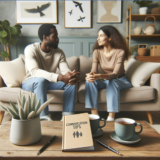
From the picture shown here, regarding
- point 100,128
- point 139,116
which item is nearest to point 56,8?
point 139,116

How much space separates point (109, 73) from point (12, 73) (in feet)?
3.64

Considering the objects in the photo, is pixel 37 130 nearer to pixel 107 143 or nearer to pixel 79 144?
pixel 79 144

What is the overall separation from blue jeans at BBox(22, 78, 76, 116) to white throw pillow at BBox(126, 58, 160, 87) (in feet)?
2.33

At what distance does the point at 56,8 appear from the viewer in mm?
3092

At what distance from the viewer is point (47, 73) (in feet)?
4.98

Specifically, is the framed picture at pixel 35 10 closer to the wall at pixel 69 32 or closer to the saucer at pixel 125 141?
the wall at pixel 69 32

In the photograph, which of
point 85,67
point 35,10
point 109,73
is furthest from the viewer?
point 35,10

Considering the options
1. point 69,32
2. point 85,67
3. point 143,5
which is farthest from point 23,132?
point 143,5

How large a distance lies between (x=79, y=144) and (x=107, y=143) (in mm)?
137

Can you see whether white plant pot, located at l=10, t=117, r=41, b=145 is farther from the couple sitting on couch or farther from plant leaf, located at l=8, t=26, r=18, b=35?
plant leaf, located at l=8, t=26, r=18, b=35

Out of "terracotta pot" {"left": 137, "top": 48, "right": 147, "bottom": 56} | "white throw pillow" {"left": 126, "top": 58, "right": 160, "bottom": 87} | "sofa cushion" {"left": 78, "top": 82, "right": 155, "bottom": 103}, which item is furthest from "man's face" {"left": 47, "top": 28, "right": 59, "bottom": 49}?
"terracotta pot" {"left": 137, "top": 48, "right": 147, "bottom": 56}

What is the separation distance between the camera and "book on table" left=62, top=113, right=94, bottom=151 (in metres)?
0.60

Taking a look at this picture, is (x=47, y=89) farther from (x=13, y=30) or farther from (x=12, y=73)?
(x=13, y=30)

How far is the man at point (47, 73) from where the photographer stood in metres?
1.49
